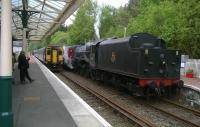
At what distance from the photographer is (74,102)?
526 inches

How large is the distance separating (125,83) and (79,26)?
147ft

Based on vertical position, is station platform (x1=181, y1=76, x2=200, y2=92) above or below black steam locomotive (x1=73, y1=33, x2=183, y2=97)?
below

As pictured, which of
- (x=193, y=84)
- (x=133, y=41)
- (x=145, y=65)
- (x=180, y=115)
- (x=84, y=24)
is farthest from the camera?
(x=84, y=24)

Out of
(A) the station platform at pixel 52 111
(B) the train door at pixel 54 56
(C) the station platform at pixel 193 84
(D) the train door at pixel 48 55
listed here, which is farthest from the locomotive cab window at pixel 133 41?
(D) the train door at pixel 48 55

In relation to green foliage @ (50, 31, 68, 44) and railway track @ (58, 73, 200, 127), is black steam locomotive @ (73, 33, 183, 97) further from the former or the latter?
green foliage @ (50, 31, 68, 44)

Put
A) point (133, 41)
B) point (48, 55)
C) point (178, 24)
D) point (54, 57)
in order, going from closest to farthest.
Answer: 1. point (133, 41)
2. point (178, 24)
3. point (54, 57)
4. point (48, 55)

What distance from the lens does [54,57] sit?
41.2m

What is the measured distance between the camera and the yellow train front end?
4097cm

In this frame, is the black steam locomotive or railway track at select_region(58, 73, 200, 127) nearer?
railway track at select_region(58, 73, 200, 127)

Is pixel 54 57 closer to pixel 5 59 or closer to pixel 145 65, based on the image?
pixel 145 65

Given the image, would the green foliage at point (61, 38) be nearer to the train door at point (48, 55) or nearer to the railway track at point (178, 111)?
the train door at point (48, 55)

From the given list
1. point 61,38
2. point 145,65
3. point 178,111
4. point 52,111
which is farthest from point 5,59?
point 61,38

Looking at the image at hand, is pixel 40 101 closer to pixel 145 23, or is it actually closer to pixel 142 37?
pixel 142 37

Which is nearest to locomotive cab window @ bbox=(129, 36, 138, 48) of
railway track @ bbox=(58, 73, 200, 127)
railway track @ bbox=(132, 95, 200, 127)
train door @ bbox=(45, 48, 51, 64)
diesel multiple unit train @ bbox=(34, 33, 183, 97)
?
diesel multiple unit train @ bbox=(34, 33, 183, 97)
